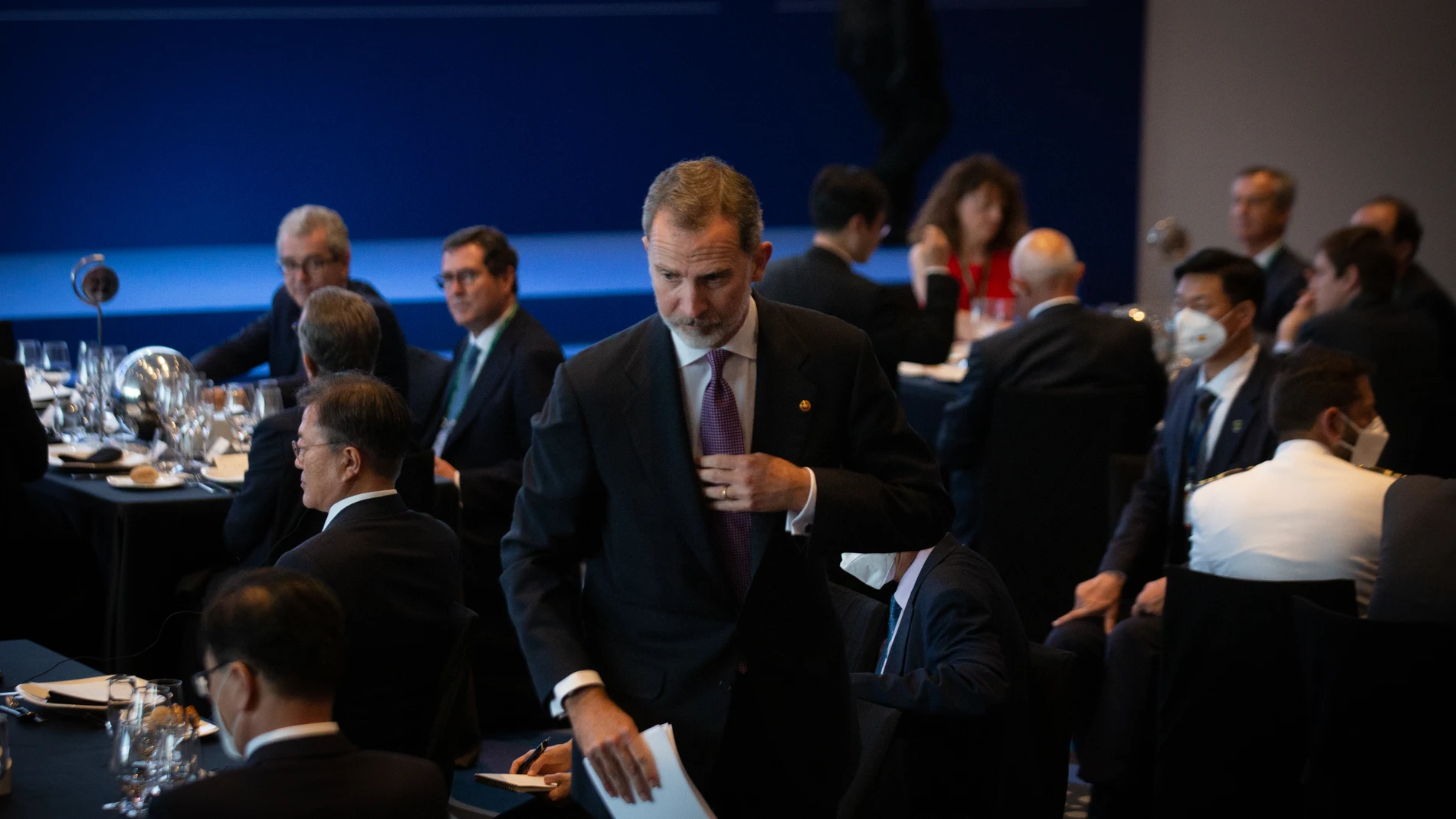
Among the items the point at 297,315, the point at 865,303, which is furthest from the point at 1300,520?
the point at 297,315

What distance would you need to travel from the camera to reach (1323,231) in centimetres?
1098

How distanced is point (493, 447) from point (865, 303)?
1.29 m

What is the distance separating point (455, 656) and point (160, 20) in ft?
27.4

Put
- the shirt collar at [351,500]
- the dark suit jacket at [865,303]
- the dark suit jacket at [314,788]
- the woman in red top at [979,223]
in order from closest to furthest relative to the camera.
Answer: the dark suit jacket at [314,788]
the shirt collar at [351,500]
the dark suit jacket at [865,303]
the woman in red top at [979,223]

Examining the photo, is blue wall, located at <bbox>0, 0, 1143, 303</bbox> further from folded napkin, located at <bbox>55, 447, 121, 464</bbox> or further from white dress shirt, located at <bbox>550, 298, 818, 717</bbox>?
white dress shirt, located at <bbox>550, 298, 818, 717</bbox>

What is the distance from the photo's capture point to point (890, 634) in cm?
292

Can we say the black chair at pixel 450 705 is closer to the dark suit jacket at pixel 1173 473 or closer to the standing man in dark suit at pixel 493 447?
the standing man in dark suit at pixel 493 447

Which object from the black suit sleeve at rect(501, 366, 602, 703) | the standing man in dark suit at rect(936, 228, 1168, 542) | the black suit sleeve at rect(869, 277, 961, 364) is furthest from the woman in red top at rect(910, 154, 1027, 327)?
the black suit sleeve at rect(501, 366, 602, 703)

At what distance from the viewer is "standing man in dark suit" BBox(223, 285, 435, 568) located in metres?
3.38

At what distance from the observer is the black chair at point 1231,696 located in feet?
9.27

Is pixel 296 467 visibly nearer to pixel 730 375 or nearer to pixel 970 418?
pixel 730 375

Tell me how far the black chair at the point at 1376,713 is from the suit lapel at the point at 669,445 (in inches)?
50.1

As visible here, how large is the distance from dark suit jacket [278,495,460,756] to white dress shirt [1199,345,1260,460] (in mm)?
2093

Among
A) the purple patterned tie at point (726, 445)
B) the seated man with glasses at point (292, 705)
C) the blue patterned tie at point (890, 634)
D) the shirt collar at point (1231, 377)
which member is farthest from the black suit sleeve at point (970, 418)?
the seated man with glasses at point (292, 705)
